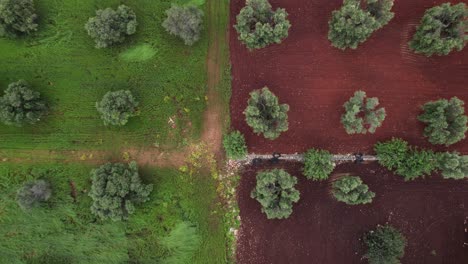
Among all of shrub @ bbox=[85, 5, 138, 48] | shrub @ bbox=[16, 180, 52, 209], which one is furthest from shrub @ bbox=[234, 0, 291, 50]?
shrub @ bbox=[16, 180, 52, 209]

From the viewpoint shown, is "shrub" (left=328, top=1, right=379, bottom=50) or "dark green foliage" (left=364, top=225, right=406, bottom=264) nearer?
"shrub" (left=328, top=1, right=379, bottom=50)

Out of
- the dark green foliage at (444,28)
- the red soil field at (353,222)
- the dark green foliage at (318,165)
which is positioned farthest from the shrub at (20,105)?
the dark green foliage at (444,28)

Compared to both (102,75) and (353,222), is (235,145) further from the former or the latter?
A: (102,75)

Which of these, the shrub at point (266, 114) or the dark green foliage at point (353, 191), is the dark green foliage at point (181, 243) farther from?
the dark green foliage at point (353, 191)

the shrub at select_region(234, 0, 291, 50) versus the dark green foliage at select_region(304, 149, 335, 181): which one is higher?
the shrub at select_region(234, 0, 291, 50)

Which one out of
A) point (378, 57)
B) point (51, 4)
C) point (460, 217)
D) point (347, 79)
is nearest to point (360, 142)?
point (347, 79)

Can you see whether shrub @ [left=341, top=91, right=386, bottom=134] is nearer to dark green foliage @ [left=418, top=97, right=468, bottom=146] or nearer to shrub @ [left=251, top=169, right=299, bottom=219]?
dark green foliage @ [left=418, top=97, right=468, bottom=146]
